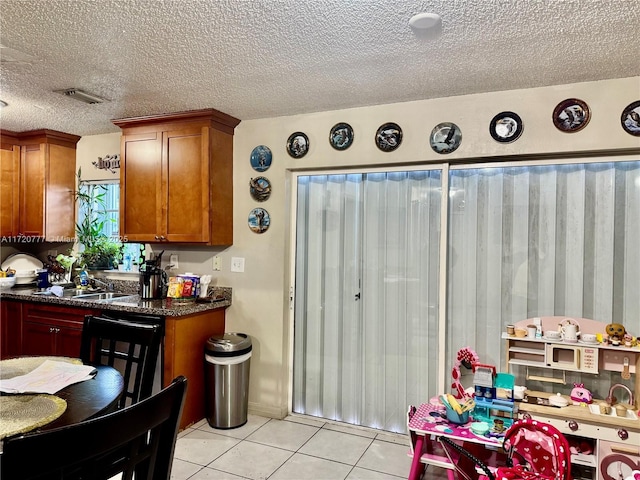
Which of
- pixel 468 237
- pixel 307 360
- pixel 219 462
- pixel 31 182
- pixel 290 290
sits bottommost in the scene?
pixel 219 462

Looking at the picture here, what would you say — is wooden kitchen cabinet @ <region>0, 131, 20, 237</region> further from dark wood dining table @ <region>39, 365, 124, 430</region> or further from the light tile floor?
dark wood dining table @ <region>39, 365, 124, 430</region>

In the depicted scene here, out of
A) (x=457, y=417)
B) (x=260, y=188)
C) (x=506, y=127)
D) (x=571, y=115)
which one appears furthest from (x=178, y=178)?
(x=571, y=115)

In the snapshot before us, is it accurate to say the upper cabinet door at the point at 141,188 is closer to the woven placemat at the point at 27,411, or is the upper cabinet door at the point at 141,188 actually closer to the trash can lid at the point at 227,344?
the trash can lid at the point at 227,344

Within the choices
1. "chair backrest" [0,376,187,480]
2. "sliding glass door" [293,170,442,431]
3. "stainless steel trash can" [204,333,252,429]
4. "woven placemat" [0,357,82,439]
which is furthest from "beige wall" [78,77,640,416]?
"chair backrest" [0,376,187,480]

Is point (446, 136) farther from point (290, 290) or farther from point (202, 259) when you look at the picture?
point (202, 259)

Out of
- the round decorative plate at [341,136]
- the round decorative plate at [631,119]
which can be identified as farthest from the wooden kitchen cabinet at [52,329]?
the round decorative plate at [631,119]

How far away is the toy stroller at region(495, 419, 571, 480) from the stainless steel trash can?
1.96m

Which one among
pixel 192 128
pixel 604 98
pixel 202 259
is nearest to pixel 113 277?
pixel 202 259

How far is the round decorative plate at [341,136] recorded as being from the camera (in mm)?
3230

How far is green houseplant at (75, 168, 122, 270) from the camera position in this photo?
4.29 meters

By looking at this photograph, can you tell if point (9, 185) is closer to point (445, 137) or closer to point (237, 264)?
point (237, 264)

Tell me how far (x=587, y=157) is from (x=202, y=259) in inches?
116

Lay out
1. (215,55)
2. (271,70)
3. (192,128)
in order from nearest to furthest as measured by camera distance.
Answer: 1. (215,55)
2. (271,70)
3. (192,128)

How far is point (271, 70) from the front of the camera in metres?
2.52
